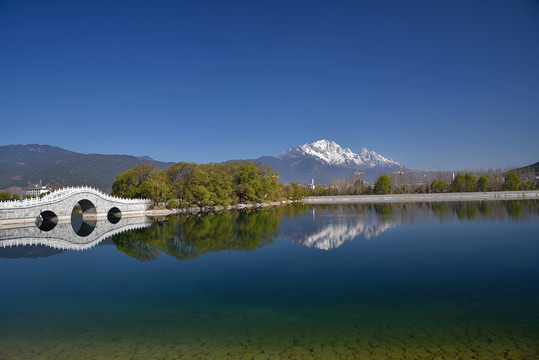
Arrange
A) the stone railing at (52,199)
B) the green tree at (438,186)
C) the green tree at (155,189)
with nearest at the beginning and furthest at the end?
the stone railing at (52,199) → the green tree at (155,189) → the green tree at (438,186)

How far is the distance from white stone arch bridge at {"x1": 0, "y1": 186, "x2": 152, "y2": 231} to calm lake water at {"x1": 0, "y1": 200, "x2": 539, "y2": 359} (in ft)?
49.7

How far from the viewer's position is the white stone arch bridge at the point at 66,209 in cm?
3147

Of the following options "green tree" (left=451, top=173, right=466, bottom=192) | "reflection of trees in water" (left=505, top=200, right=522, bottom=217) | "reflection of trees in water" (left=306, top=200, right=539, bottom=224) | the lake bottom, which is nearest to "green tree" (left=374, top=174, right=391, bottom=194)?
"green tree" (left=451, top=173, right=466, bottom=192)

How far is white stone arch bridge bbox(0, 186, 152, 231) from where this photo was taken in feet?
103

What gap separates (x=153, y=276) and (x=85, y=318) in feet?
14.5

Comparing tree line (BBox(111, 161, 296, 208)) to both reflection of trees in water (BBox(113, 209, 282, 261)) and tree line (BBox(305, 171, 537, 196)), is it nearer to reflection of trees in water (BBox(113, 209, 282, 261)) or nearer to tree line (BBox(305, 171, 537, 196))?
reflection of trees in water (BBox(113, 209, 282, 261))

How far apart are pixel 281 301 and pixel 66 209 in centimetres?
3483

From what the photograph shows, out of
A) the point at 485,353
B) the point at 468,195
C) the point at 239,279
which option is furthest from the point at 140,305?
the point at 468,195

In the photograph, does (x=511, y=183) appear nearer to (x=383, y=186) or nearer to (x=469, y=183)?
(x=469, y=183)

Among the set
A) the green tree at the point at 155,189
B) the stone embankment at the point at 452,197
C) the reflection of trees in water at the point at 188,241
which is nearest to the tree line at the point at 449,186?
the stone embankment at the point at 452,197

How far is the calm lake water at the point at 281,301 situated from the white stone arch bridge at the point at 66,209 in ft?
49.7

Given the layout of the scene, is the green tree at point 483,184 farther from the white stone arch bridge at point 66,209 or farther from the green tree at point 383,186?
the white stone arch bridge at point 66,209

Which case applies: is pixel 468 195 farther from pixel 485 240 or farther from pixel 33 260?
pixel 33 260

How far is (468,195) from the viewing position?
73.3m
